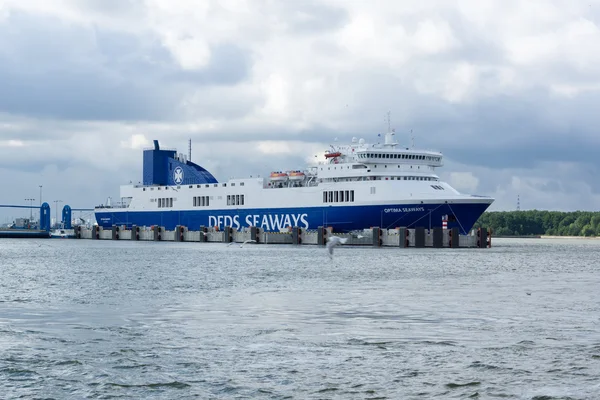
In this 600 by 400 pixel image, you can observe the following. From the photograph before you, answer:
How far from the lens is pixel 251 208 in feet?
285

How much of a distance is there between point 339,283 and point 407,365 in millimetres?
18085

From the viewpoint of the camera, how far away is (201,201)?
94250mm

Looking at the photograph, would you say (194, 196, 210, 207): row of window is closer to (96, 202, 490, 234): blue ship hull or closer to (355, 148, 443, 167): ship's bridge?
(96, 202, 490, 234): blue ship hull

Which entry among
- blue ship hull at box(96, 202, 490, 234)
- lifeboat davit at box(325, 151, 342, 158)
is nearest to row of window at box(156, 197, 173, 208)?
blue ship hull at box(96, 202, 490, 234)

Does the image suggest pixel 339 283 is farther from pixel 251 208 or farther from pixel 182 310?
pixel 251 208

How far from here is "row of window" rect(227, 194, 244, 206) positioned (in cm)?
8888

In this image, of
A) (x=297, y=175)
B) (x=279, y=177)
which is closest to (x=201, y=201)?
(x=279, y=177)

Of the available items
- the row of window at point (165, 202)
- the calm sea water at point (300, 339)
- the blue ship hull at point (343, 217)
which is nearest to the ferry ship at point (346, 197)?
the blue ship hull at point (343, 217)

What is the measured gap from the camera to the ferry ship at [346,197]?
73438 mm

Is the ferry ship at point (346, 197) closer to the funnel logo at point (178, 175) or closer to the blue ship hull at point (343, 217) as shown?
the blue ship hull at point (343, 217)

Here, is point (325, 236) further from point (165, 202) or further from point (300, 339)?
point (300, 339)

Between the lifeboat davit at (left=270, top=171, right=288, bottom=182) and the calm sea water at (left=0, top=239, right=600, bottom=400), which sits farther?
the lifeboat davit at (left=270, top=171, right=288, bottom=182)

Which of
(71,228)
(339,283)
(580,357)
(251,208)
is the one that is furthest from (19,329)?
(71,228)

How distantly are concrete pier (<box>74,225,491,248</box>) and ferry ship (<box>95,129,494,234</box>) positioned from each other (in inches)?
55.1
